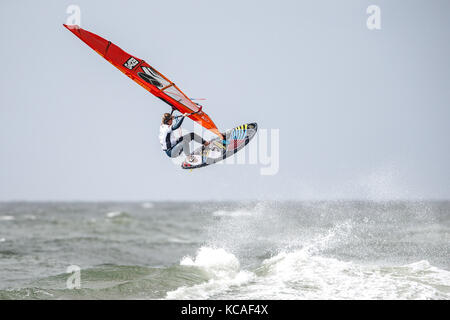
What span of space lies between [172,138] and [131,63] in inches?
56.3

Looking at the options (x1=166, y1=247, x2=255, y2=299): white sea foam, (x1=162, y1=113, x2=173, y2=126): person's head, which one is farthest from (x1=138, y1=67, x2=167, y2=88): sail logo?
(x1=166, y1=247, x2=255, y2=299): white sea foam

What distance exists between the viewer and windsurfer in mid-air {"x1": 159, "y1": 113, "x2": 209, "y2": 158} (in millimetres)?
7875

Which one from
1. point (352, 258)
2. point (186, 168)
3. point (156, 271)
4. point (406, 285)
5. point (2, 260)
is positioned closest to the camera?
point (406, 285)

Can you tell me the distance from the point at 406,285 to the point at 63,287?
588 cm

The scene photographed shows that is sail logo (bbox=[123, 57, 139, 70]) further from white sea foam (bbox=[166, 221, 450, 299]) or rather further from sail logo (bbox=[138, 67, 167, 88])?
white sea foam (bbox=[166, 221, 450, 299])

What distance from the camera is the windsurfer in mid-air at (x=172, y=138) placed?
7.88m

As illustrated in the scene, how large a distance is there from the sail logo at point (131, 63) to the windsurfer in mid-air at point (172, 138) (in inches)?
38.0

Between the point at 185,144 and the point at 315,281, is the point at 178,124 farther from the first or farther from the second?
the point at 315,281

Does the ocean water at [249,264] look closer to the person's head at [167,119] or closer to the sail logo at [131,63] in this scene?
the person's head at [167,119]

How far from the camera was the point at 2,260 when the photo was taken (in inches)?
494

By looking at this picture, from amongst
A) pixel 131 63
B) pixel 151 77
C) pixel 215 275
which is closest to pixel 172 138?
pixel 151 77

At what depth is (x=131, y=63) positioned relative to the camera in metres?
7.99

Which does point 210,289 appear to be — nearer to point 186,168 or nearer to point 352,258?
point 186,168
